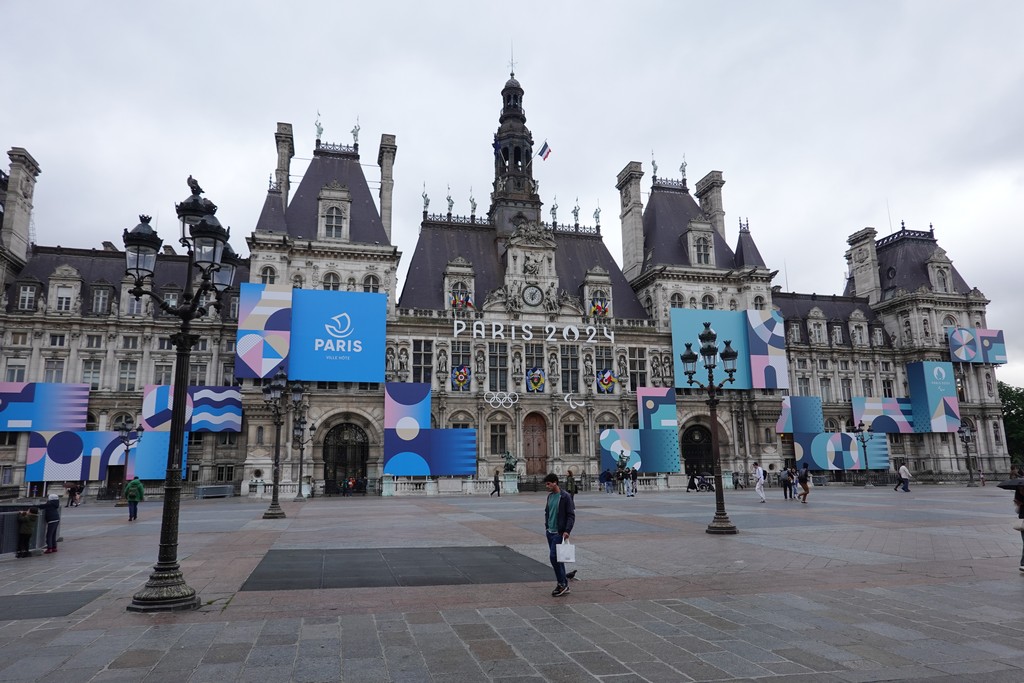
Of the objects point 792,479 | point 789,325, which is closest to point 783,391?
point 789,325

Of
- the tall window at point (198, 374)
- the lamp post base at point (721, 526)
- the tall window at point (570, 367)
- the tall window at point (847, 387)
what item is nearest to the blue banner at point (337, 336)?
the tall window at point (198, 374)

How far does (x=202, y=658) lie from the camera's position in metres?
7.00

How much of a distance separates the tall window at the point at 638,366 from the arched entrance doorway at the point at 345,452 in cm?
2116

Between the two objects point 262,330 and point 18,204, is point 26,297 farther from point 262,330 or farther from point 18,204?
point 262,330

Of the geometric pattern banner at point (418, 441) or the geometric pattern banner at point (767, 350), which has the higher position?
the geometric pattern banner at point (767, 350)

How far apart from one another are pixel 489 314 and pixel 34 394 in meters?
32.1

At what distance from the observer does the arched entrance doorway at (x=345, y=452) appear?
45.4 m

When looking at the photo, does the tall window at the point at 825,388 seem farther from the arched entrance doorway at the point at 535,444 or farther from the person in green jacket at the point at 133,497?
the person in green jacket at the point at 133,497

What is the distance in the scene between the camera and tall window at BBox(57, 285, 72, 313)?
49.7 m

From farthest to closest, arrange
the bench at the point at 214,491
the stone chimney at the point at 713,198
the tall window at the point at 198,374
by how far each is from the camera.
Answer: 1. the stone chimney at the point at 713,198
2. the tall window at the point at 198,374
3. the bench at the point at 214,491

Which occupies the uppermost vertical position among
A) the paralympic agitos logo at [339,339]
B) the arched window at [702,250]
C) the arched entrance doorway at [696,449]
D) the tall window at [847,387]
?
the arched window at [702,250]

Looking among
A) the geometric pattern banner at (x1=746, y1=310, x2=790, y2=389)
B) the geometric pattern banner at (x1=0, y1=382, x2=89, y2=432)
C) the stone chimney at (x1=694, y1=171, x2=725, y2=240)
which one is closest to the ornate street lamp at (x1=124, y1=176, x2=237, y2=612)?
the geometric pattern banner at (x1=0, y1=382, x2=89, y2=432)

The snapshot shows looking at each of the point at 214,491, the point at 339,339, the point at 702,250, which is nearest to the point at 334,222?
the point at 339,339

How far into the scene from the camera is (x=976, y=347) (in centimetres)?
6356
